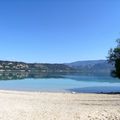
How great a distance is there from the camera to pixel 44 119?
58.7 ft

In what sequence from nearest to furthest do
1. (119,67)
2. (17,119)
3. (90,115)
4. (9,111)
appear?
(17,119)
(90,115)
(9,111)
(119,67)

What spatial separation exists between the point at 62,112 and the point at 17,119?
3.88 metres

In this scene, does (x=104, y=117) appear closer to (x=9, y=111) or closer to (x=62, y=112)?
(x=62, y=112)

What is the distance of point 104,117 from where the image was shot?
715 inches

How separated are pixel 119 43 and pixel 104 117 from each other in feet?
119

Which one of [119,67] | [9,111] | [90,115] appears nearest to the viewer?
[90,115]

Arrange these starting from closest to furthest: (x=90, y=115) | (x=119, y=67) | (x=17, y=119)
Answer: (x=17, y=119)
(x=90, y=115)
(x=119, y=67)

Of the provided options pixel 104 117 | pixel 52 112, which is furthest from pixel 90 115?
pixel 52 112

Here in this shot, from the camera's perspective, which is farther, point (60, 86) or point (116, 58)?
point (60, 86)

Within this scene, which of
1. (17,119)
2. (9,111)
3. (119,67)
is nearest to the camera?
(17,119)

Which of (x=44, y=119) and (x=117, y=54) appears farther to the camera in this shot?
(x=117, y=54)

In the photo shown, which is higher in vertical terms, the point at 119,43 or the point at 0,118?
the point at 119,43

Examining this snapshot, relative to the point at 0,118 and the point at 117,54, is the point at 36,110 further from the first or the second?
the point at 117,54

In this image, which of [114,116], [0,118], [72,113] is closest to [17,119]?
[0,118]
